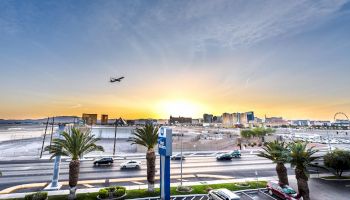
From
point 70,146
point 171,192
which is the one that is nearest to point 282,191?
point 171,192

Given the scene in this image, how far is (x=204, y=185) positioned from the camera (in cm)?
3275

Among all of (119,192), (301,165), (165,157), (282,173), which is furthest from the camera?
(282,173)

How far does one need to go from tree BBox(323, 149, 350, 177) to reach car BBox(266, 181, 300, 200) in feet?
52.4

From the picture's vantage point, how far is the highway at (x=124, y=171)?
36875 mm

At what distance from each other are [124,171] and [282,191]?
92.3 ft

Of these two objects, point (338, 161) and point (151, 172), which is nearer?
point (151, 172)

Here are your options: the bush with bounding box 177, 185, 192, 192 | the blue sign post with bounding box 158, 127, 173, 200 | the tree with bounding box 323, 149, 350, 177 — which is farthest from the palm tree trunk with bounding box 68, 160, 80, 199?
the tree with bounding box 323, 149, 350, 177

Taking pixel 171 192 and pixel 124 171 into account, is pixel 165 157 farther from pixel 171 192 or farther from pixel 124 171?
pixel 124 171

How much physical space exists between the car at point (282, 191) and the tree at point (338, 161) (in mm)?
15970

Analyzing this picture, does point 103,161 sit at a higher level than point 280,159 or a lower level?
lower

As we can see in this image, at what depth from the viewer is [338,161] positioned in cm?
3675

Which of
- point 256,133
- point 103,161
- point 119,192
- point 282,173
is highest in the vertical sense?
point 256,133

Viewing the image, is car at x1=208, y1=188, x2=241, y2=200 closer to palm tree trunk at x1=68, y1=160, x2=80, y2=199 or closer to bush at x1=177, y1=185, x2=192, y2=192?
bush at x1=177, y1=185, x2=192, y2=192

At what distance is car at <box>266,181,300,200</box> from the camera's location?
2597 centimetres
